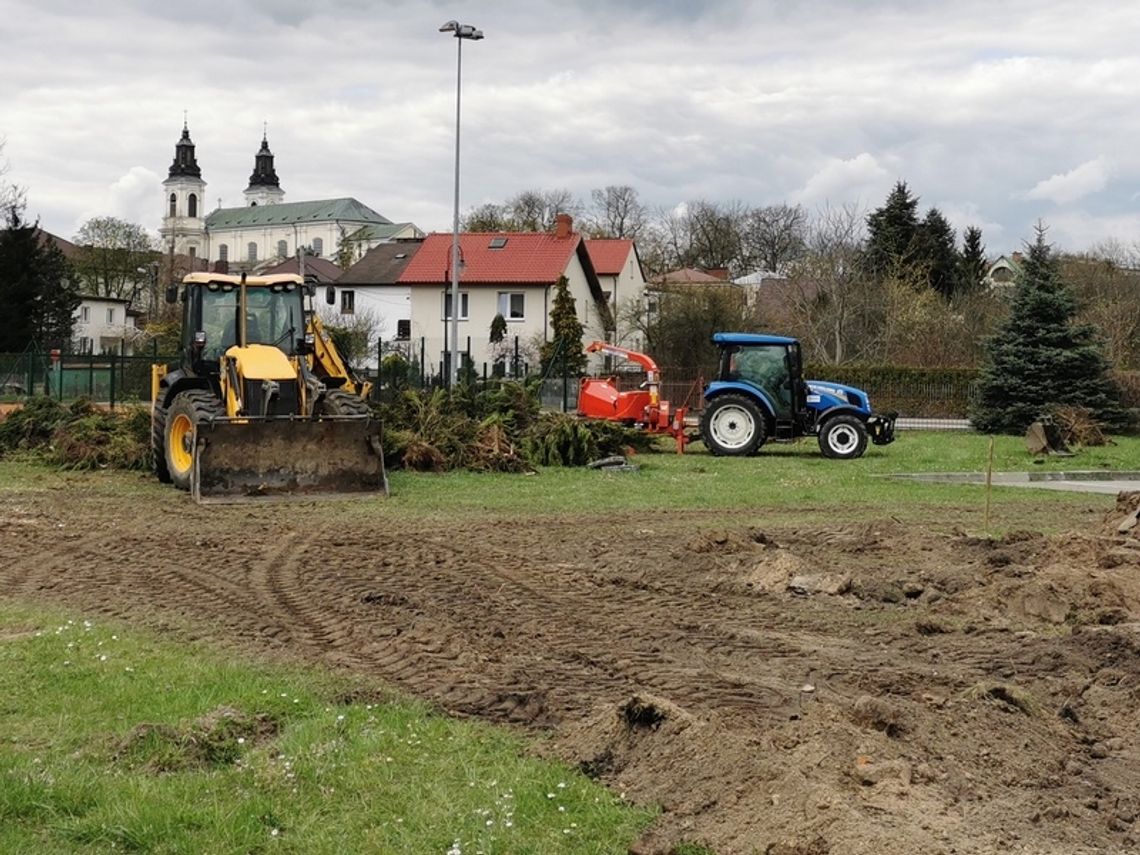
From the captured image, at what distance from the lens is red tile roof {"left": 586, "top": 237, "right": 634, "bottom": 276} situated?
68.1 meters

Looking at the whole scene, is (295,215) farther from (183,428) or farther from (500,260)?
(183,428)

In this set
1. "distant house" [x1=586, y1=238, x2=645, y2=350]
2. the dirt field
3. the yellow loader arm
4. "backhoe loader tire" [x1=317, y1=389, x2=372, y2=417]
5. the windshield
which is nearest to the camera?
the dirt field

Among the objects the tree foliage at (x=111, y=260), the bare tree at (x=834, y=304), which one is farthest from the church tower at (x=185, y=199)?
the bare tree at (x=834, y=304)

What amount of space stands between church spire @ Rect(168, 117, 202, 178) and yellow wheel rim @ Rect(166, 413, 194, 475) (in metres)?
152

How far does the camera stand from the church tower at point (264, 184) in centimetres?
16888

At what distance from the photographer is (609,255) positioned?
226 ft

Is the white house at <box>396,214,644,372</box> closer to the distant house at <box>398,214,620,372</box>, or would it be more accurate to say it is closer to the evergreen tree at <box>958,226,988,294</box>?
the distant house at <box>398,214,620,372</box>

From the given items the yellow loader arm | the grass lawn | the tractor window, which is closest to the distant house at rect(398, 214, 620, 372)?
the tractor window

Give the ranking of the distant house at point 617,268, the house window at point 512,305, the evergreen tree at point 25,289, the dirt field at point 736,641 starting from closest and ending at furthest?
the dirt field at point 736,641 → the evergreen tree at point 25,289 → the house window at point 512,305 → the distant house at point 617,268

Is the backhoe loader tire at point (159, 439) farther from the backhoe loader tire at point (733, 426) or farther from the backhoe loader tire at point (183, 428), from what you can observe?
the backhoe loader tire at point (733, 426)

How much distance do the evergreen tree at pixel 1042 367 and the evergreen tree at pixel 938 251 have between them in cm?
2611

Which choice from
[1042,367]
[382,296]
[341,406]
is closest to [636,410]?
[341,406]

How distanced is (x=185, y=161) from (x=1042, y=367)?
144 m

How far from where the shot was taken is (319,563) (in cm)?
1114
